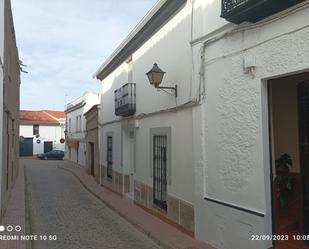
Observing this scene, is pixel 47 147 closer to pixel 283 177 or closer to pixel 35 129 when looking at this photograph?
pixel 35 129

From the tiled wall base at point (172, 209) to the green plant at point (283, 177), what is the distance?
71.4 inches

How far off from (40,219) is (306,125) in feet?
25.2

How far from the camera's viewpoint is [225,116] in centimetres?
655

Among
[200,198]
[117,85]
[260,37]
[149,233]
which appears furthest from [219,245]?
[117,85]

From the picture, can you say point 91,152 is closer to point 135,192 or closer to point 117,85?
point 117,85

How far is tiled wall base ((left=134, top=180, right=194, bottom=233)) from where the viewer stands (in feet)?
25.8

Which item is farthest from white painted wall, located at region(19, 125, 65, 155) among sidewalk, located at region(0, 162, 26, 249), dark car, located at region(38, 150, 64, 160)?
sidewalk, located at region(0, 162, 26, 249)

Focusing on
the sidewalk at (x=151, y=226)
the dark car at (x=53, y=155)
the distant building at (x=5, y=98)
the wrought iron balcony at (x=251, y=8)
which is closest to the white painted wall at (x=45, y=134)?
the dark car at (x=53, y=155)

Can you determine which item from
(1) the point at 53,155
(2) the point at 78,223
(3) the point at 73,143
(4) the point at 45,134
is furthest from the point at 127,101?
(4) the point at 45,134

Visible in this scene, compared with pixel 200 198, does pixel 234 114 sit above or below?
above

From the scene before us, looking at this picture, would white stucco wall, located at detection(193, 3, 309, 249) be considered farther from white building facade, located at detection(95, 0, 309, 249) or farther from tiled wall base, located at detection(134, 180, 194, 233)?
tiled wall base, located at detection(134, 180, 194, 233)

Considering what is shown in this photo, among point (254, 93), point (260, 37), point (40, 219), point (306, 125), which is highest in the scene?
point (260, 37)

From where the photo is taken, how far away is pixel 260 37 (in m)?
5.64

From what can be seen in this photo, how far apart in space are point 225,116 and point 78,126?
26395mm
